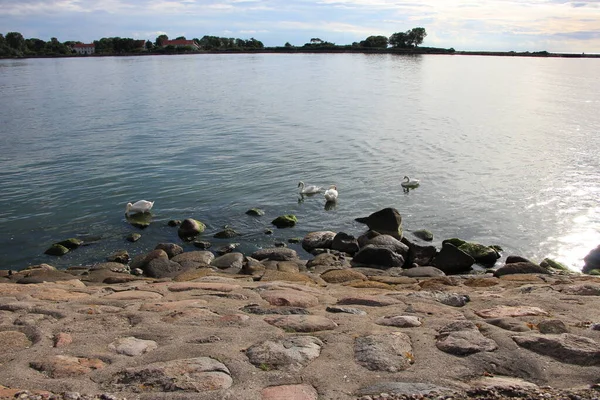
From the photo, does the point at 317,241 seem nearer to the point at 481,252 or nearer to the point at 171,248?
the point at 171,248

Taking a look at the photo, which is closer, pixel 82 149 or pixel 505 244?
pixel 505 244

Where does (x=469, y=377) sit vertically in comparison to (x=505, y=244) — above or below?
above

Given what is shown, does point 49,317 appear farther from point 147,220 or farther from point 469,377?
point 147,220

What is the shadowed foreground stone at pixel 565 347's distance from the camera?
4.52 meters

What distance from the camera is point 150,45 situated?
187 meters

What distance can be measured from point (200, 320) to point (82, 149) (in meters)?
22.2

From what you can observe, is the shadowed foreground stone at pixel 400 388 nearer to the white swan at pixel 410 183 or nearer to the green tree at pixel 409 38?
the white swan at pixel 410 183

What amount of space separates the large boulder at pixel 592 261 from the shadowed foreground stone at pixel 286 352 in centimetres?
1022

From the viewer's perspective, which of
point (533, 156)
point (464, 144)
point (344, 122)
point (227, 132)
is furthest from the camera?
point (344, 122)

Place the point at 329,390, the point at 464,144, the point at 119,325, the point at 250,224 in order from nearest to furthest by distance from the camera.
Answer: the point at 329,390
the point at 119,325
the point at 250,224
the point at 464,144

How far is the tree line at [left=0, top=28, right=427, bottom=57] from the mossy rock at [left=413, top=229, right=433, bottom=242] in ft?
546

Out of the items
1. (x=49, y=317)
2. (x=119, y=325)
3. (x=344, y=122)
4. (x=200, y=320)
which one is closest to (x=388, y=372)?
(x=200, y=320)

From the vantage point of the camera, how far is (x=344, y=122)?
34.2m

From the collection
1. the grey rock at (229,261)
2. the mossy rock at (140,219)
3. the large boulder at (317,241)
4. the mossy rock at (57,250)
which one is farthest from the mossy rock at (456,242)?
the mossy rock at (57,250)
